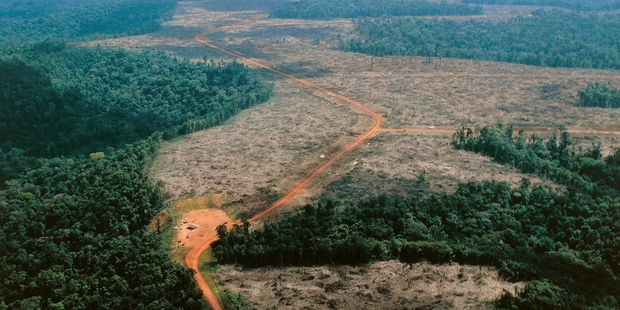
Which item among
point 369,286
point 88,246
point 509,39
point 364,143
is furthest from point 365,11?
point 369,286

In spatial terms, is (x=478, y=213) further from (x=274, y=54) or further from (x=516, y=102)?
(x=274, y=54)

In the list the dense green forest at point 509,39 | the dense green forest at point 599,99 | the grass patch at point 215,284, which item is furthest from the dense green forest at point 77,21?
the grass patch at point 215,284

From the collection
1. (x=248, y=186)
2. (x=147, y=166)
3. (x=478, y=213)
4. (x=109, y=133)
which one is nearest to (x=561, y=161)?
(x=478, y=213)

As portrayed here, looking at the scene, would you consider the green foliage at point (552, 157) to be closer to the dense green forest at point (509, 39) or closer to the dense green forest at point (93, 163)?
the dense green forest at point (93, 163)

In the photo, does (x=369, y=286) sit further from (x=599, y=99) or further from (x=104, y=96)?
(x=599, y=99)

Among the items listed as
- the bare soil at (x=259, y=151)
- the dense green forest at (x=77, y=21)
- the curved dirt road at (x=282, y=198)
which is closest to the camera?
the curved dirt road at (x=282, y=198)

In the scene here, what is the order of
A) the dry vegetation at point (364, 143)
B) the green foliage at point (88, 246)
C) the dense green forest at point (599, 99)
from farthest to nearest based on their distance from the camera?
1. the dense green forest at point (599, 99)
2. the dry vegetation at point (364, 143)
3. the green foliage at point (88, 246)
